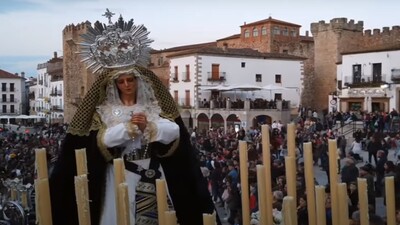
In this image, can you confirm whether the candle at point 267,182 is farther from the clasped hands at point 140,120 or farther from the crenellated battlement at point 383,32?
the crenellated battlement at point 383,32

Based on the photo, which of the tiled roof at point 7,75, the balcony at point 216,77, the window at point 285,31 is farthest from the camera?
the tiled roof at point 7,75

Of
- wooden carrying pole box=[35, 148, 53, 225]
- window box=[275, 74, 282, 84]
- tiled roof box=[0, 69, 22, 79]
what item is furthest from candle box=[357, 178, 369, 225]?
tiled roof box=[0, 69, 22, 79]

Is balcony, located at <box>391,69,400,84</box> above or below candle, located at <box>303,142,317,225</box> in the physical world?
above

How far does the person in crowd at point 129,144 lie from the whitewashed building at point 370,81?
1843 cm

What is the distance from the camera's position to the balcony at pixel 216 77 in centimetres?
2469

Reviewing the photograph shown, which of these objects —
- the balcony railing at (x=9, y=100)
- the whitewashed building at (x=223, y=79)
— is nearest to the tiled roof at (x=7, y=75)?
the balcony railing at (x=9, y=100)

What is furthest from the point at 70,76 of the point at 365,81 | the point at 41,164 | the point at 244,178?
the point at 41,164

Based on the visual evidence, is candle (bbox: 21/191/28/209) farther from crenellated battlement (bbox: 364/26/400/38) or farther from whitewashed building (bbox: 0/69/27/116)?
whitewashed building (bbox: 0/69/27/116)

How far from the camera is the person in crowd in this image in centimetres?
200

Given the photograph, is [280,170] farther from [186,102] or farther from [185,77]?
[186,102]

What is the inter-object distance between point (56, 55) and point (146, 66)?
46825 mm

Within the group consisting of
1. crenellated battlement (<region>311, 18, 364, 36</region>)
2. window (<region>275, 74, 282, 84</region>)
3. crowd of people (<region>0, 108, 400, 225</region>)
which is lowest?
crowd of people (<region>0, 108, 400, 225</region>)

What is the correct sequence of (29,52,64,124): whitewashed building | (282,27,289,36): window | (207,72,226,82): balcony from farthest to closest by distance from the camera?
1. (29,52,64,124): whitewashed building
2. (282,27,289,36): window
3. (207,72,226,82): balcony

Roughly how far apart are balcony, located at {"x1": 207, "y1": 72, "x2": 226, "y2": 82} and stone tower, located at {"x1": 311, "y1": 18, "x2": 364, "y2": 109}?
6.07 metres
